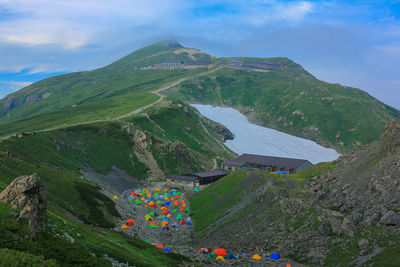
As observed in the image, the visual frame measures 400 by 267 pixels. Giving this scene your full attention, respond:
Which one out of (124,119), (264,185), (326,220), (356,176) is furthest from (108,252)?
(124,119)

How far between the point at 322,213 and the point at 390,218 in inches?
419

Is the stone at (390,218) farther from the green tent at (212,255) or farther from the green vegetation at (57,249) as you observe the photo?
the green vegetation at (57,249)

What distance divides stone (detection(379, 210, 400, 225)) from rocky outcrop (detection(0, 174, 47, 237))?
162 ft

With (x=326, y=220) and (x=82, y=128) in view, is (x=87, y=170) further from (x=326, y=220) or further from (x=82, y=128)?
(x=326, y=220)

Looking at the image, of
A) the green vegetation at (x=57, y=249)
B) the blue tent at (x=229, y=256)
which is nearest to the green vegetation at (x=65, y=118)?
the blue tent at (x=229, y=256)

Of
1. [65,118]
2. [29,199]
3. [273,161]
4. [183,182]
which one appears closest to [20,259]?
[29,199]

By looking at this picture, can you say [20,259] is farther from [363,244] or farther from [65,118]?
[65,118]

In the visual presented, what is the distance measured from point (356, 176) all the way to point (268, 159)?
7027 cm

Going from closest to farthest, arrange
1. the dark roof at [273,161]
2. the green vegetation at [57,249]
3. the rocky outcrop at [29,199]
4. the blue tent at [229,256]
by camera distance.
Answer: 1. the green vegetation at [57,249]
2. the rocky outcrop at [29,199]
3. the blue tent at [229,256]
4. the dark roof at [273,161]

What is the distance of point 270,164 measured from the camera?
415ft

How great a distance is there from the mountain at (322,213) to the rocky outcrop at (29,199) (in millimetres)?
38199

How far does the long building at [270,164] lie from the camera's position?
119037 mm

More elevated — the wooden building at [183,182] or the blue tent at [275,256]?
the wooden building at [183,182]

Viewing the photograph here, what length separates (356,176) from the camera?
61938 millimetres
